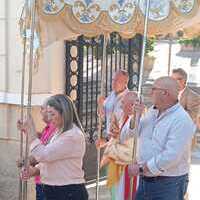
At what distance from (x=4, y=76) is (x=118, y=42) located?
6.83ft

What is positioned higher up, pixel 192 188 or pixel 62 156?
pixel 62 156

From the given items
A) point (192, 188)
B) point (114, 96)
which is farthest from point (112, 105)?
point (192, 188)

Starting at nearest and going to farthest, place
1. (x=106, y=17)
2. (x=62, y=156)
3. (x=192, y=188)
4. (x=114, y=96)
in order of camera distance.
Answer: (x=62, y=156) < (x=106, y=17) < (x=114, y=96) < (x=192, y=188)

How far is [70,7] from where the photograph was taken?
5.24 m

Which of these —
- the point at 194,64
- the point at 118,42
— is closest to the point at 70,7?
the point at 118,42

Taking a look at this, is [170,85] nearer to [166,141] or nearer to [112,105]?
[166,141]

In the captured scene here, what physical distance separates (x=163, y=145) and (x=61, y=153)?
78cm

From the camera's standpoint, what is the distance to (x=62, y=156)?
4.43 metres

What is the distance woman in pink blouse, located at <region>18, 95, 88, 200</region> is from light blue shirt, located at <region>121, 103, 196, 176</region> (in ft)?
1.65

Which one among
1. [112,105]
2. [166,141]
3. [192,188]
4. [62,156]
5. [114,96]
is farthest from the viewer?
[192,188]

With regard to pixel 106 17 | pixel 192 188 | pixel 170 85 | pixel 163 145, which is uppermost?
pixel 106 17

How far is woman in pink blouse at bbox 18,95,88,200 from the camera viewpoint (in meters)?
4.42

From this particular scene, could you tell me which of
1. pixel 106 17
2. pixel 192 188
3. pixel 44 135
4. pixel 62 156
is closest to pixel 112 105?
pixel 106 17

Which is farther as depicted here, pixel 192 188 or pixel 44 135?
pixel 192 188
